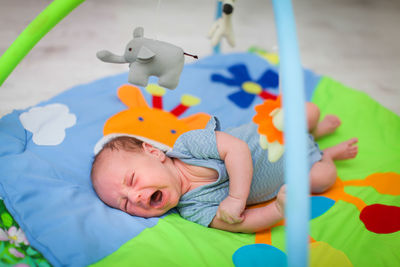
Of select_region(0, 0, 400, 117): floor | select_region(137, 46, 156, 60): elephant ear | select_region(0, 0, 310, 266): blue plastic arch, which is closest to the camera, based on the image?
select_region(0, 0, 310, 266): blue plastic arch

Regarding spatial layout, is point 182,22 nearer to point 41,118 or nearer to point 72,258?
point 41,118

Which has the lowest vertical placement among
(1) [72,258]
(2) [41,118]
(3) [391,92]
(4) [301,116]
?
(1) [72,258]

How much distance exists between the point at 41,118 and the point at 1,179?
27 cm

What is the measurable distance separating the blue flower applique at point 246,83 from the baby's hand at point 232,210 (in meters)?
0.52

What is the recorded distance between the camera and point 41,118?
108 centimetres

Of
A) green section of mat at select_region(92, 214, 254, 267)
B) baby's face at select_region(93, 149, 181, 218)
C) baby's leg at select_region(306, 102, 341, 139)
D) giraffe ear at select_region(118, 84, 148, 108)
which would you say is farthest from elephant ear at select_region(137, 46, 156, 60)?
baby's leg at select_region(306, 102, 341, 139)

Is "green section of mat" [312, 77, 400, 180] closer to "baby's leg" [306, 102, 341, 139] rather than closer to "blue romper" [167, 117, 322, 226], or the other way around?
"baby's leg" [306, 102, 341, 139]

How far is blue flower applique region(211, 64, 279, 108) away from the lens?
1311mm

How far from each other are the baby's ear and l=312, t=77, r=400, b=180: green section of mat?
1.61ft

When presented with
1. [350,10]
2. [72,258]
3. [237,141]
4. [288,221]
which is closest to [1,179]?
[72,258]

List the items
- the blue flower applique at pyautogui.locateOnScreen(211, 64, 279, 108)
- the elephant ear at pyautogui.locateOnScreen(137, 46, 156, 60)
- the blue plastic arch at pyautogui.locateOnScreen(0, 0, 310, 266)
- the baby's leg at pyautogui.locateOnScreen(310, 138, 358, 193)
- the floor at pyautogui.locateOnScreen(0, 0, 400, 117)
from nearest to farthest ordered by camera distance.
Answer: the blue plastic arch at pyautogui.locateOnScreen(0, 0, 310, 266) < the elephant ear at pyautogui.locateOnScreen(137, 46, 156, 60) < the baby's leg at pyautogui.locateOnScreen(310, 138, 358, 193) < the blue flower applique at pyautogui.locateOnScreen(211, 64, 279, 108) < the floor at pyautogui.locateOnScreen(0, 0, 400, 117)

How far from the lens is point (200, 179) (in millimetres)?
912

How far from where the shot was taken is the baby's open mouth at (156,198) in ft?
2.74

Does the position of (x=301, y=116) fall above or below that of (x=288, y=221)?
above
